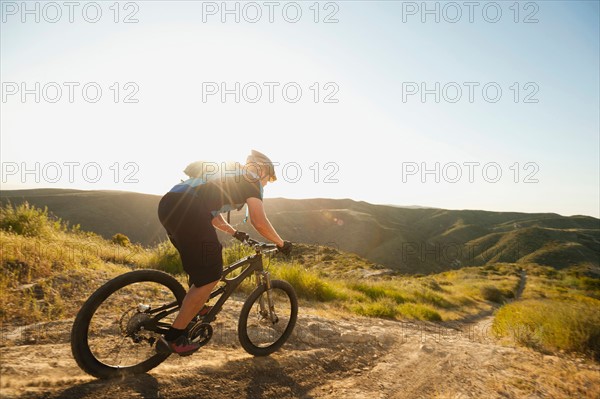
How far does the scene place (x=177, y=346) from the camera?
3.62 metres

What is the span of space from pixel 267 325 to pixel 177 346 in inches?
64.3

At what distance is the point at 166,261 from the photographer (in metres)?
12.3

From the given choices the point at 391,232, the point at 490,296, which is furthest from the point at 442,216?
the point at 490,296

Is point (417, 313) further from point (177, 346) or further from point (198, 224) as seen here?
point (198, 224)

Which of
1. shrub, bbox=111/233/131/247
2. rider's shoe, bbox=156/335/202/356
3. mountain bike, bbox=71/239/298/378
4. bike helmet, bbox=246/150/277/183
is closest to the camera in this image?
mountain bike, bbox=71/239/298/378

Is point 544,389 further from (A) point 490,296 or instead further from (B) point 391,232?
(B) point 391,232

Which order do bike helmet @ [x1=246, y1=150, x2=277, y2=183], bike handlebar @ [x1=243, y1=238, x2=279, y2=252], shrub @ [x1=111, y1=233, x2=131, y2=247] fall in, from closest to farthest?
bike helmet @ [x1=246, y1=150, x2=277, y2=183] < bike handlebar @ [x1=243, y1=238, x2=279, y2=252] < shrub @ [x1=111, y1=233, x2=131, y2=247]

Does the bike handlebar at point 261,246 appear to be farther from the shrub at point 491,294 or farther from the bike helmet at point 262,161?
the shrub at point 491,294

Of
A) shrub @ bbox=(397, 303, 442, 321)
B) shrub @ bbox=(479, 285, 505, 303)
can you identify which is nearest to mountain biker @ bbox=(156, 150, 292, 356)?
shrub @ bbox=(397, 303, 442, 321)

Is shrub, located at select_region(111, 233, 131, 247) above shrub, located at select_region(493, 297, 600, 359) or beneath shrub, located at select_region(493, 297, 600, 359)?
above

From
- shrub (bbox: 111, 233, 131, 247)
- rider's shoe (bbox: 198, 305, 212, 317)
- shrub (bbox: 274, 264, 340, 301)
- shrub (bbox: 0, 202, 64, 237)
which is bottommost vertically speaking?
shrub (bbox: 274, 264, 340, 301)

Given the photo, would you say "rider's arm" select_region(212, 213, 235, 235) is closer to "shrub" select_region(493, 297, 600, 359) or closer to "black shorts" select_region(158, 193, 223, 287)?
"black shorts" select_region(158, 193, 223, 287)

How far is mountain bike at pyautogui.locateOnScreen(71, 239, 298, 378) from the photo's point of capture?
130 inches

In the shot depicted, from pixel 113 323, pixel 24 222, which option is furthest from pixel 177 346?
pixel 24 222
